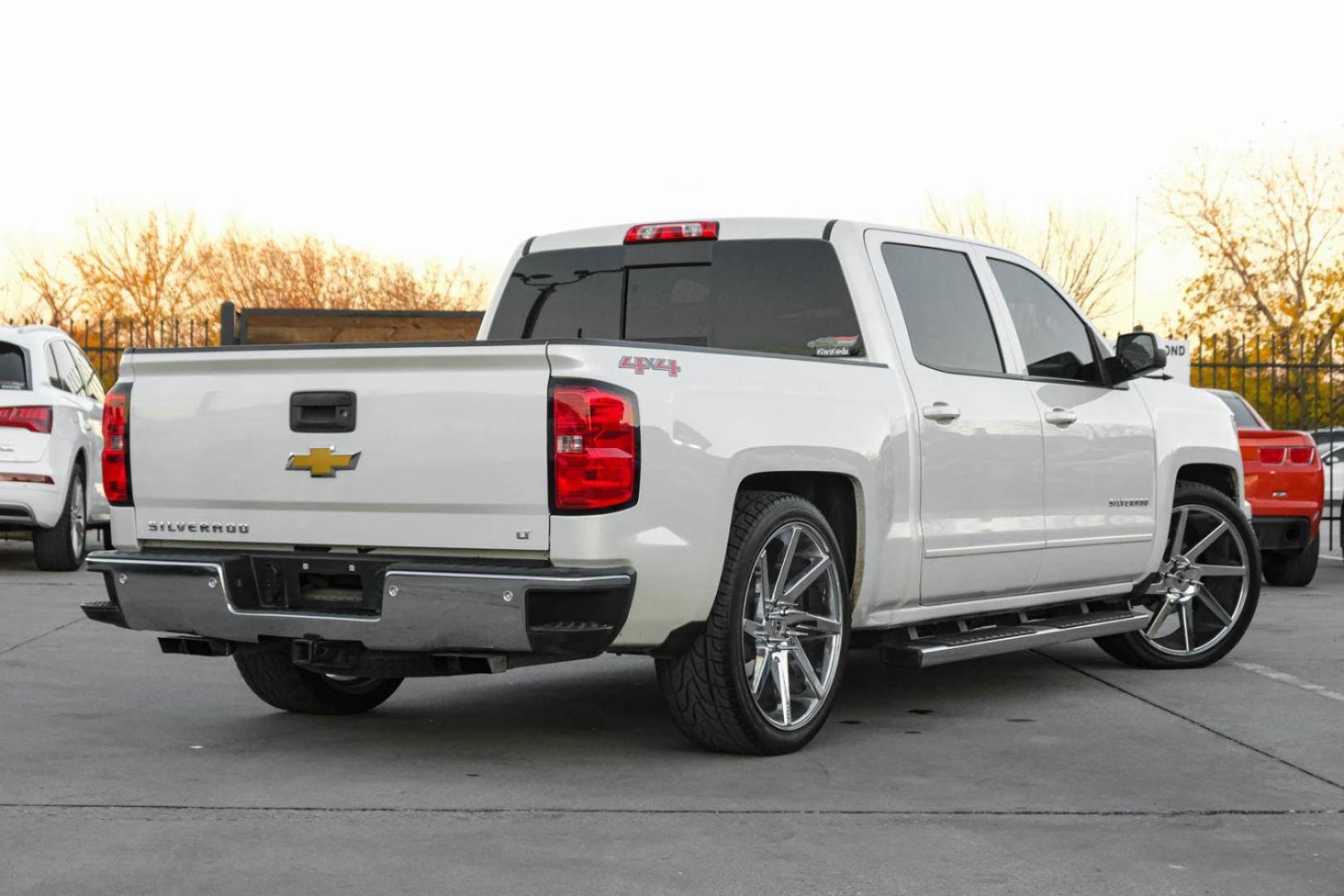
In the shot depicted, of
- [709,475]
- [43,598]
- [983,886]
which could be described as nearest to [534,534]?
[709,475]

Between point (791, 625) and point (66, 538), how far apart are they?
869 cm

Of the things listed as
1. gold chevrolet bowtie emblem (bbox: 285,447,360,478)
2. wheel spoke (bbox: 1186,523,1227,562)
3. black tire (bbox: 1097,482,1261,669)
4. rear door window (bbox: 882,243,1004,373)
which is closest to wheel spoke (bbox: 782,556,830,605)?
rear door window (bbox: 882,243,1004,373)

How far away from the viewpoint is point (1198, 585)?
853 centimetres

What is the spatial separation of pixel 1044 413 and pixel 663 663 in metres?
2.37

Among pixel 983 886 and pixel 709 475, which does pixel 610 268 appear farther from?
pixel 983 886

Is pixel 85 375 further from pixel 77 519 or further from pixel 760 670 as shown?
pixel 760 670

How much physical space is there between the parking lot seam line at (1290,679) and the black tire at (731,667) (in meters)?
2.86

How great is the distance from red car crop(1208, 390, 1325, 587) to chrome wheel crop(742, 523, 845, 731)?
303 inches

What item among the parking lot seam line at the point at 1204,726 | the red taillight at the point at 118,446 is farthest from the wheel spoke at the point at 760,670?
the red taillight at the point at 118,446

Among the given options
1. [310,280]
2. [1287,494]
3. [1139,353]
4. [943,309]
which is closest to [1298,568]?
[1287,494]

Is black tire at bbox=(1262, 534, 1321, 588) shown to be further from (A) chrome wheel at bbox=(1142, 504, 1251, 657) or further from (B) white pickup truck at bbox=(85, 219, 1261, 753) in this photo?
(B) white pickup truck at bbox=(85, 219, 1261, 753)

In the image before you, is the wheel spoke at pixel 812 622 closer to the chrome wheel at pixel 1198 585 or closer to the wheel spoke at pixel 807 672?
the wheel spoke at pixel 807 672

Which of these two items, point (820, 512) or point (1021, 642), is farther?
point (1021, 642)

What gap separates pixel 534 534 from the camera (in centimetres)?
529
